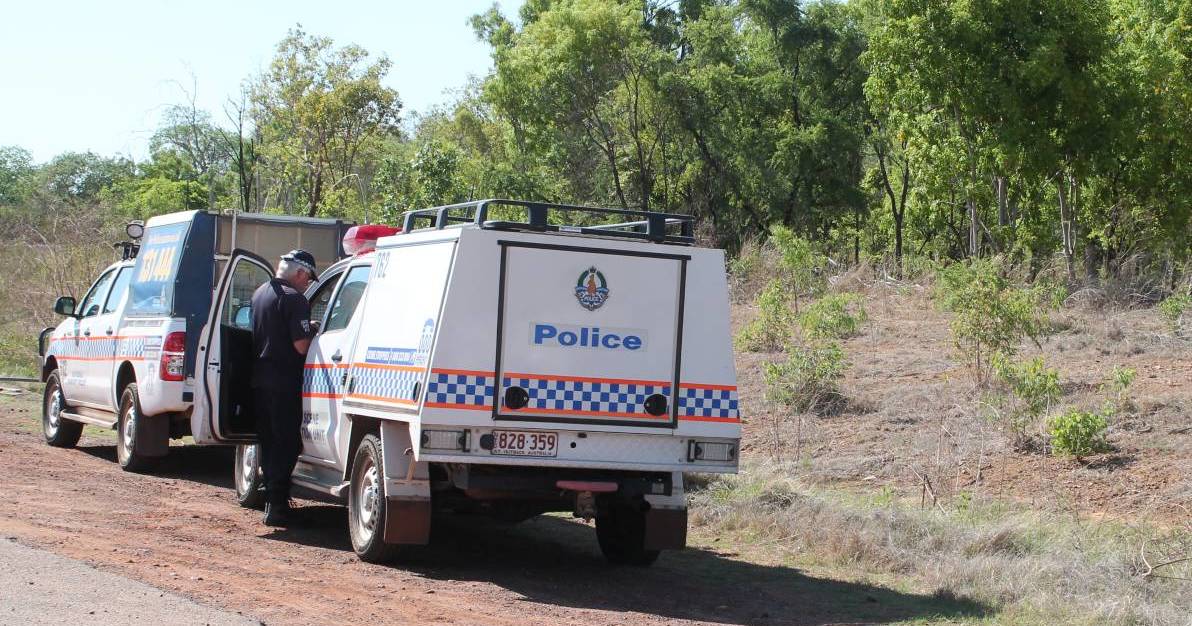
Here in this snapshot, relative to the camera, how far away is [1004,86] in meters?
20.0

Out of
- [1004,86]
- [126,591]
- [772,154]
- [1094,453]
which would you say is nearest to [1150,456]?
[1094,453]

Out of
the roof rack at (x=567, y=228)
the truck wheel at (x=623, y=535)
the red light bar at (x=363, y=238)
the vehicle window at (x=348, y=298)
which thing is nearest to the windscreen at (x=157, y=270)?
the red light bar at (x=363, y=238)

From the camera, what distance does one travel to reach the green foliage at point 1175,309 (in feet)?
52.6

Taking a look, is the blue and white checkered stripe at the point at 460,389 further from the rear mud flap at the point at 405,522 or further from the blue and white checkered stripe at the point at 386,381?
the rear mud flap at the point at 405,522

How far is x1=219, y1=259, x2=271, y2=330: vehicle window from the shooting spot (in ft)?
35.8

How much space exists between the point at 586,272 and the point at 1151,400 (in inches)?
284

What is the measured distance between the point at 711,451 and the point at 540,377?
121 cm

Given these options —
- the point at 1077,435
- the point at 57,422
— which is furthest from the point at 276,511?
the point at 1077,435

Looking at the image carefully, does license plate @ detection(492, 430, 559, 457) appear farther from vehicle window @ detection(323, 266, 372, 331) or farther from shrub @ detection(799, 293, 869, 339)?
shrub @ detection(799, 293, 869, 339)

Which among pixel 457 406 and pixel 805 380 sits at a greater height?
pixel 805 380

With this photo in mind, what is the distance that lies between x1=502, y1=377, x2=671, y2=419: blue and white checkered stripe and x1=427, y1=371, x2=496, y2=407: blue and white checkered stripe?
0.39ft

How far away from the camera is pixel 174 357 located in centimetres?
1195

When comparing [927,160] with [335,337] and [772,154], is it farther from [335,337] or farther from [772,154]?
[335,337]

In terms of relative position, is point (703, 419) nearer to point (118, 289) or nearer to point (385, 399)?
point (385, 399)
